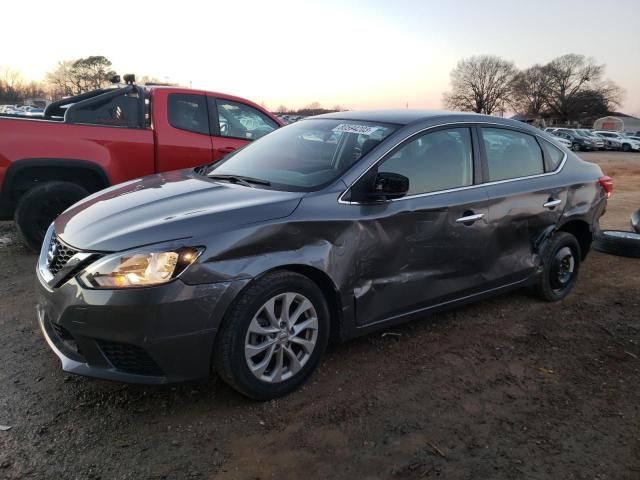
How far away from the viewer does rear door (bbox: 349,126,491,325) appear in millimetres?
3275

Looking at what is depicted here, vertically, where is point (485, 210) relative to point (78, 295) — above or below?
above

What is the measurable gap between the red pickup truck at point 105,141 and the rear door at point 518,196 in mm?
3266

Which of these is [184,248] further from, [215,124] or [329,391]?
[215,124]

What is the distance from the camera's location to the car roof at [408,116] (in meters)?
3.74

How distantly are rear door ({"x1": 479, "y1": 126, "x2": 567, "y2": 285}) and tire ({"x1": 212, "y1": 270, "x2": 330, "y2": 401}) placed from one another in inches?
63.0

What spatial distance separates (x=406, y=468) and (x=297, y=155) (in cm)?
218

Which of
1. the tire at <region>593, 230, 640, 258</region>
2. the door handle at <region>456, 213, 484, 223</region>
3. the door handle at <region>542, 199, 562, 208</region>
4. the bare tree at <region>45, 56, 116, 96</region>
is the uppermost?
the bare tree at <region>45, 56, 116, 96</region>

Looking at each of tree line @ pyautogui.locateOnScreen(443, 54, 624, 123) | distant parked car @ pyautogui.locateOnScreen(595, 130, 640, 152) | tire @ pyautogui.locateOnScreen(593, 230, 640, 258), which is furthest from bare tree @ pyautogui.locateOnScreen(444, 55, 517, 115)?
tire @ pyautogui.locateOnScreen(593, 230, 640, 258)

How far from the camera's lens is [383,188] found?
10.6ft

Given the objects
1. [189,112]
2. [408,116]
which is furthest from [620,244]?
[189,112]

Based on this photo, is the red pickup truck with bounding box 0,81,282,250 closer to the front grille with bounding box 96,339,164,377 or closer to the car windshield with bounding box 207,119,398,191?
the car windshield with bounding box 207,119,398,191

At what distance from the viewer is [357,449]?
2.60m

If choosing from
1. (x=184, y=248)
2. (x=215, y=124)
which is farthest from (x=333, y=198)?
(x=215, y=124)

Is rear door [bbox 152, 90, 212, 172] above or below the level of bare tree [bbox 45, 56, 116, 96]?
below
